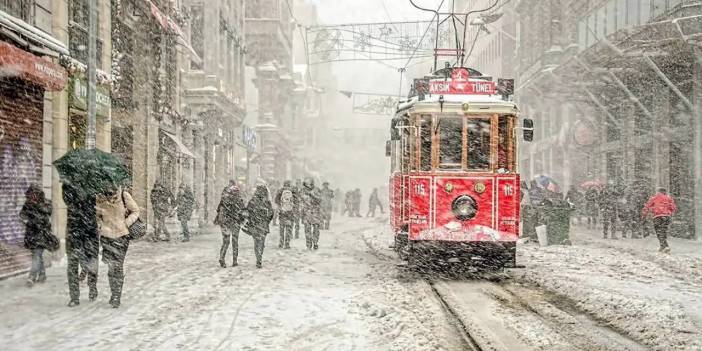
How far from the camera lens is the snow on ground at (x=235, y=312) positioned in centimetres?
705

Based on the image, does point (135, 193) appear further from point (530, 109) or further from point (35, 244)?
point (530, 109)

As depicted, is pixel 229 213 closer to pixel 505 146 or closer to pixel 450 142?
pixel 450 142

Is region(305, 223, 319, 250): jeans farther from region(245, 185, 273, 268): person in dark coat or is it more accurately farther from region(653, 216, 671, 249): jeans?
region(653, 216, 671, 249): jeans

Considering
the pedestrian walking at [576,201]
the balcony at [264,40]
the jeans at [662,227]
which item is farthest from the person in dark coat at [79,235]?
the balcony at [264,40]

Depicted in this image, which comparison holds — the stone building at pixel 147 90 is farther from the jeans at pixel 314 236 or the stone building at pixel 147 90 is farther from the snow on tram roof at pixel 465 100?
the snow on tram roof at pixel 465 100

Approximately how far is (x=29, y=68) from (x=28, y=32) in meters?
0.54

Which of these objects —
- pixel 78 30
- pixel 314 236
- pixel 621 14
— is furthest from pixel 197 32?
pixel 621 14

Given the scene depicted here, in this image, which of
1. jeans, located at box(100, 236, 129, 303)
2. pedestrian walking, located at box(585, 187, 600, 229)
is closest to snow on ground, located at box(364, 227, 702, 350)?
jeans, located at box(100, 236, 129, 303)

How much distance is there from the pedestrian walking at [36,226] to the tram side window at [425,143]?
5767 mm

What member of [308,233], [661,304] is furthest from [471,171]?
[308,233]

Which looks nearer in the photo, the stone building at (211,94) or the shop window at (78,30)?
the shop window at (78,30)

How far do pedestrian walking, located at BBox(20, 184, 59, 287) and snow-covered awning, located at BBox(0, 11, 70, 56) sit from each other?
89.7 inches

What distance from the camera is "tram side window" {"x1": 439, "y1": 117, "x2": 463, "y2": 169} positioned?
12.4 metres

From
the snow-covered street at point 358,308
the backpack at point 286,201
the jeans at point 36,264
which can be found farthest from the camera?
the backpack at point 286,201
